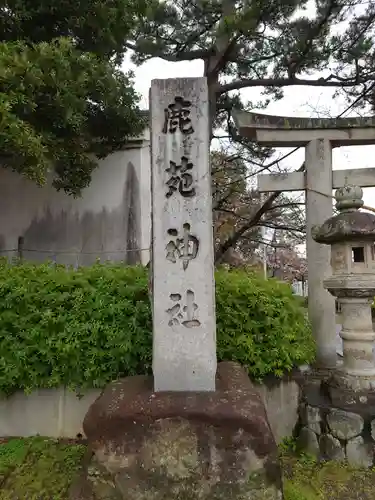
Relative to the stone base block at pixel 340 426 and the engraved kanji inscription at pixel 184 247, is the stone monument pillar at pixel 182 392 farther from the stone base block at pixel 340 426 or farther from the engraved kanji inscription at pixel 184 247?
the stone base block at pixel 340 426

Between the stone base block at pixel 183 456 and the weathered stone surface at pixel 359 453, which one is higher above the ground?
the stone base block at pixel 183 456

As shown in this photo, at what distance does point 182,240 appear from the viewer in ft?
9.90

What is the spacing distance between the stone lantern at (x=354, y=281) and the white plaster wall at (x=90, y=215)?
5279mm

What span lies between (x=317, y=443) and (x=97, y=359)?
94.1 inches

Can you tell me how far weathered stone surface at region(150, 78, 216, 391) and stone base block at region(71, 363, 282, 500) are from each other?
41cm

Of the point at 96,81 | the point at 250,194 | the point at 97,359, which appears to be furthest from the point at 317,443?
the point at 250,194

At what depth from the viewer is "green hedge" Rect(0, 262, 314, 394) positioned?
3689mm

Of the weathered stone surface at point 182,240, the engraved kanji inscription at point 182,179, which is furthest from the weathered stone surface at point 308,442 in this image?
the engraved kanji inscription at point 182,179

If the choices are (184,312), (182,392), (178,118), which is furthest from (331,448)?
(178,118)

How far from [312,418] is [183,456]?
1857 millimetres

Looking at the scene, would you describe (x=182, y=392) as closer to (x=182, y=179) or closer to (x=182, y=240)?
(x=182, y=240)

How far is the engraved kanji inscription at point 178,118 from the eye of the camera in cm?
309

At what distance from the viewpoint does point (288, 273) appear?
1019 inches

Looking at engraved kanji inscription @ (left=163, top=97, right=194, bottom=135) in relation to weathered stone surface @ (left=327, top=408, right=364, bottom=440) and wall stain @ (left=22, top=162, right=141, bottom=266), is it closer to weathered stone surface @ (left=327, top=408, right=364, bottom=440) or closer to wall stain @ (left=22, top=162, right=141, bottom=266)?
weathered stone surface @ (left=327, top=408, right=364, bottom=440)
